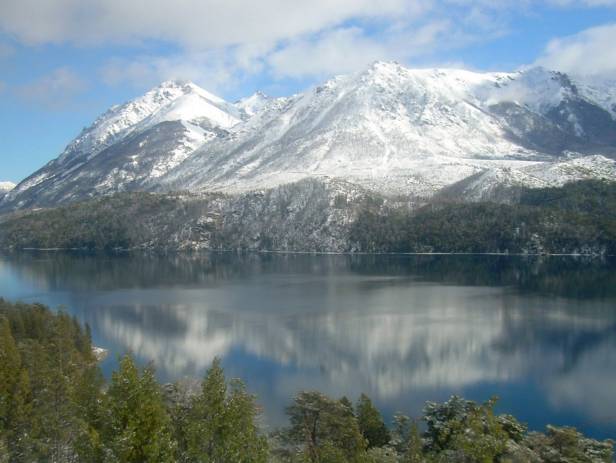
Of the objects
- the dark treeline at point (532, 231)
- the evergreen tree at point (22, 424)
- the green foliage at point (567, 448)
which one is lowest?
the green foliage at point (567, 448)

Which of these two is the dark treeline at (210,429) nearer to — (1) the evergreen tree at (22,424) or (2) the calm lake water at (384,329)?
(1) the evergreen tree at (22,424)

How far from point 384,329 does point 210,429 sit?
5650 centimetres

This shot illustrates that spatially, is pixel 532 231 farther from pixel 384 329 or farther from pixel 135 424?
pixel 135 424

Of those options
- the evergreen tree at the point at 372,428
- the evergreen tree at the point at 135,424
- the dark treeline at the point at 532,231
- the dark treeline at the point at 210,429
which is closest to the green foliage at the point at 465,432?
the dark treeline at the point at 210,429

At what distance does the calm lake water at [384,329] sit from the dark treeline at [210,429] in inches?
410

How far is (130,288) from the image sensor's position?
12825 centimetres

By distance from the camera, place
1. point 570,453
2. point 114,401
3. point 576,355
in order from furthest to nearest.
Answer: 1. point 576,355
2. point 570,453
3. point 114,401

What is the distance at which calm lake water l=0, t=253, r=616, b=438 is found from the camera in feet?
181

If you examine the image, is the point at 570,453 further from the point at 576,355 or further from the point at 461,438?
the point at 576,355

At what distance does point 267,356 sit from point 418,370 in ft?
58.3

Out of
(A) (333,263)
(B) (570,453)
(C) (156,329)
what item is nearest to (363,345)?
(C) (156,329)

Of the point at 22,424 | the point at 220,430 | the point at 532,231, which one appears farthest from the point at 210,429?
the point at 532,231

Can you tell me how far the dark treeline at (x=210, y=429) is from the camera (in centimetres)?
2456

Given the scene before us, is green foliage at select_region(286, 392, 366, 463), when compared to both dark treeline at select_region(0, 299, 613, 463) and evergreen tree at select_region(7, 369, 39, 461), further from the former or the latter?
evergreen tree at select_region(7, 369, 39, 461)
